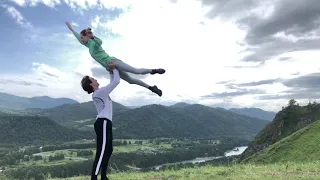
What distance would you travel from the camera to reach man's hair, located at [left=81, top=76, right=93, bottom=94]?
870cm

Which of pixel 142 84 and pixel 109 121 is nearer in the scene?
pixel 109 121

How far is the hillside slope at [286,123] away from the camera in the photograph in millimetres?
121750

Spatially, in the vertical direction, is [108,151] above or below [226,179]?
above

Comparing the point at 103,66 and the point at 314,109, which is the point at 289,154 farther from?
the point at 314,109

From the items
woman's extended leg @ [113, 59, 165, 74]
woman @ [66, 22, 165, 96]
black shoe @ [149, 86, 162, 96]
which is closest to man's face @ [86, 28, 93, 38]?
woman @ [66, 22, 165, 96]

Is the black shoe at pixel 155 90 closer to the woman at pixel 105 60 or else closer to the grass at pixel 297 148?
the woman at pixel 105 60

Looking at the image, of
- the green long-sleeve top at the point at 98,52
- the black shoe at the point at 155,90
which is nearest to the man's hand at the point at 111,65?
the green long-sleeve top at the point at 98,52

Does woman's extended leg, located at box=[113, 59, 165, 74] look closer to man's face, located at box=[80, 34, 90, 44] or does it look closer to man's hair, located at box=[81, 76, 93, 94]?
man's hair, located at box=[81, 76, 93, 94]

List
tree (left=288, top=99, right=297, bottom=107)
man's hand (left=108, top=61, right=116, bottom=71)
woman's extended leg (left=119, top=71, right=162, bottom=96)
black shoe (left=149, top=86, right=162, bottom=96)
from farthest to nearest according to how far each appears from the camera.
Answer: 1. tree (left=288, top=99, right=297, bottom=107)
2. black shoe (left=149, top=86, right=162, bottom=96)
3. woman's extended leg (left=119, top=71, right=162, bottom=96)
4. man's hand (left=108, top=61, right=116, bottom=71)

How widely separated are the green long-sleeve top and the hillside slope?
115 metres

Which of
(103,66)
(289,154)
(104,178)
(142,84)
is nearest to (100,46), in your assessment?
(103,66)

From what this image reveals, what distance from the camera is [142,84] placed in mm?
10125

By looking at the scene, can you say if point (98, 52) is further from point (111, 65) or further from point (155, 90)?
point (155, 90)

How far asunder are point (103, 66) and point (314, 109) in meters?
141
